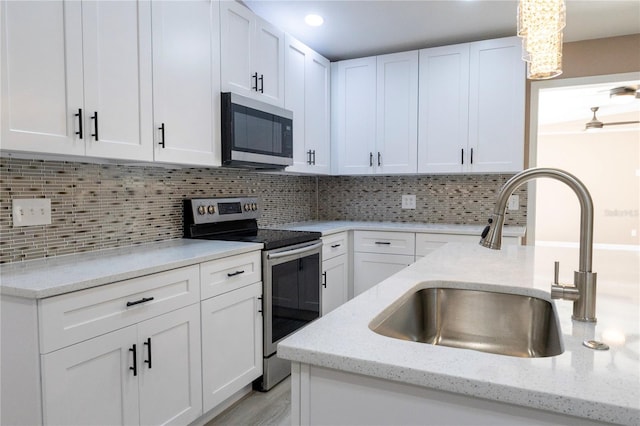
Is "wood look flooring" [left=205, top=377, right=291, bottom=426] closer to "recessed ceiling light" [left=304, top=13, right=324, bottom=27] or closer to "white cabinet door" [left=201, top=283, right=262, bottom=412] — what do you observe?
"white cabinet door" [left=201, top=283, right=262, bottom=412]

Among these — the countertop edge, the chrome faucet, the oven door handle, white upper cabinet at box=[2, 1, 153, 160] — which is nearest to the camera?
the countertop edge

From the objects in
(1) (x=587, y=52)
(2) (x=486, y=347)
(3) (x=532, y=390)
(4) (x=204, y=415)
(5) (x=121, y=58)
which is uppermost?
(1) (x=587, y=52)

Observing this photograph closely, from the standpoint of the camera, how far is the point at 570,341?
0.85m

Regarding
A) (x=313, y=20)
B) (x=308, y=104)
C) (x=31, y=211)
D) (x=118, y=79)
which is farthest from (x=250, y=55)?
(x=31, y=211)

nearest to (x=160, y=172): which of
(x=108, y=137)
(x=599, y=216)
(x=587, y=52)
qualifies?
(x=108, y=137)

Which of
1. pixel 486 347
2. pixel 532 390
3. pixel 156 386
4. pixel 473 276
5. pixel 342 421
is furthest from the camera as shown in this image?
pixel 156 386

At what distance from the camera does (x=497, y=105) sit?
3322 mm

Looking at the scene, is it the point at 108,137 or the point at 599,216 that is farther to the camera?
the point at 599,216

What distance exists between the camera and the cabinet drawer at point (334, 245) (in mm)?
3229

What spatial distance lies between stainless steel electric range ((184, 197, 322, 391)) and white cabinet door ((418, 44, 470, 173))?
127cm

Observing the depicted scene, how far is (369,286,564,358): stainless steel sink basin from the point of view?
3.93 ft

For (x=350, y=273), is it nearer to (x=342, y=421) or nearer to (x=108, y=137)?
(x=108, y=137)

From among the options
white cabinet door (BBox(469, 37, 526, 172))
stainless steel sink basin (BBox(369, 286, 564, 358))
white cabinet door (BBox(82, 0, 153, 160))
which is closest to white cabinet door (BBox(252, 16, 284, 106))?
white cabinet door (BBox(82, 0, 153, 160))

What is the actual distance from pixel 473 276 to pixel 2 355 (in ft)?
5.32
